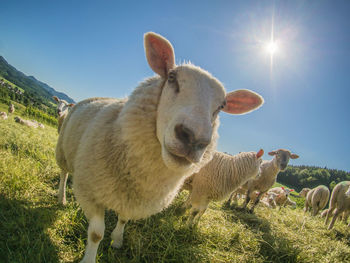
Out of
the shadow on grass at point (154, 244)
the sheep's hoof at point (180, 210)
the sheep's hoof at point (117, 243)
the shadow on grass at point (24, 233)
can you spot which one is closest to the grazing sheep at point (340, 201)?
the sheep's hoof at point (180, 210)

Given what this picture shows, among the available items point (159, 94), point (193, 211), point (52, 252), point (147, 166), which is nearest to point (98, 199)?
point (147, 166)

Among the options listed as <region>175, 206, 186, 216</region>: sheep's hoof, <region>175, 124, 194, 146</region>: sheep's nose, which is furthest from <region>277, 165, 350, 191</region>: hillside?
<region>175, 124, 194, 146</region>: sheep's nose

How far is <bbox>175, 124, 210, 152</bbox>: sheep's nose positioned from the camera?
1157 mm

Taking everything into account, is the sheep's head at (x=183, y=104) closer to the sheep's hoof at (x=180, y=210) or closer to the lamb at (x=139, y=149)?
the lamb at (x=139, y=149)

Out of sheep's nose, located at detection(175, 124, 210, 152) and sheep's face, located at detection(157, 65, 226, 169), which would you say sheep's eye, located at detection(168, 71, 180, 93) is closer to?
sheep's face, located at detection(157, 65, 226, 169)

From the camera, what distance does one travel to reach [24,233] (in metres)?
1.84

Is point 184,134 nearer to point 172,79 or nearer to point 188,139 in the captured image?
point 188,139

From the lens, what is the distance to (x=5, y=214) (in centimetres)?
201

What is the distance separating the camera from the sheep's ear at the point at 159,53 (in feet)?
5.78

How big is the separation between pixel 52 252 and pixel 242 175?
3710 millimetres

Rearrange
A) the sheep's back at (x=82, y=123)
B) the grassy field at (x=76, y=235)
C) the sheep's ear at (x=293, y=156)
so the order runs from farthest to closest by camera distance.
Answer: the sheep's ear at (x=293, y=156) → the sheep's back at (x=82, y=123) → the grassy field at (x=76, y=235)

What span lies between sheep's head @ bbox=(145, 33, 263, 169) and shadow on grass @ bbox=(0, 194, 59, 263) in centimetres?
166

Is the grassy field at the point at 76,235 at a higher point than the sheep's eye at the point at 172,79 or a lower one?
lower

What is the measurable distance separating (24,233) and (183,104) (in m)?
2.28
